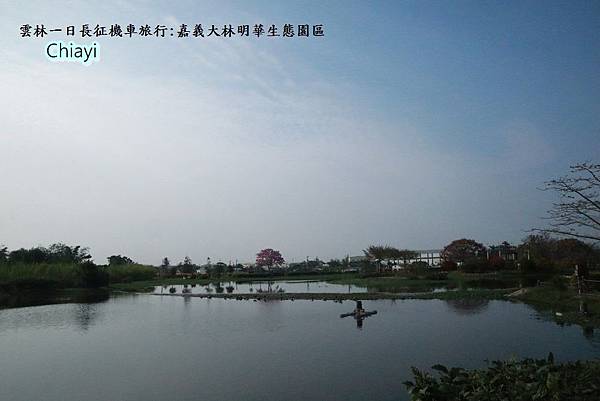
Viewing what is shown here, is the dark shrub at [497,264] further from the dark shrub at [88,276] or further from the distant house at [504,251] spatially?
the dark shrub at [88,276]

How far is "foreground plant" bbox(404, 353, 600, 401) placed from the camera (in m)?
6.07

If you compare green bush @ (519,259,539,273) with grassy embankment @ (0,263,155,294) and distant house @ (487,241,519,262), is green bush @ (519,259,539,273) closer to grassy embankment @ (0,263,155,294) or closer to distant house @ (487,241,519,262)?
distant house @ (487,241,519,262)

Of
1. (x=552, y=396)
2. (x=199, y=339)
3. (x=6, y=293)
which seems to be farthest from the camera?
(x=6, y=293)

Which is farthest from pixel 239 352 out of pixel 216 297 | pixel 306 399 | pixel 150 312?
pixel 216 297

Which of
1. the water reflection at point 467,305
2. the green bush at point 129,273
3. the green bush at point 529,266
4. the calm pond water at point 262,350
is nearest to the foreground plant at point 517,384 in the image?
the calm pond water at point 262,350

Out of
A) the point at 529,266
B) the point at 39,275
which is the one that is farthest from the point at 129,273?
the point at 529,266

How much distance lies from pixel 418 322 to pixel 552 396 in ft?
40.7

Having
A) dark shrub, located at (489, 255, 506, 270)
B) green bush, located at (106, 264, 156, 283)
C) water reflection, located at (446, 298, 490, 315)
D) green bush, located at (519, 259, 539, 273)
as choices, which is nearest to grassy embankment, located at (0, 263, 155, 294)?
green bush, located at (106, 264, 156, 283)

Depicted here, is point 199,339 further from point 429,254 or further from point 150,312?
point 429,254

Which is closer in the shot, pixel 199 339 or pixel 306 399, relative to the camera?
pixel 306 399

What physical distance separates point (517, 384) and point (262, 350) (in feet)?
28.4

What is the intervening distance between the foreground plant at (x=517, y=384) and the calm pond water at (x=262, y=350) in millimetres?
2086

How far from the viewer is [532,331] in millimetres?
15109

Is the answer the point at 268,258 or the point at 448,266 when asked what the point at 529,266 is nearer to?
the point at 448,266
